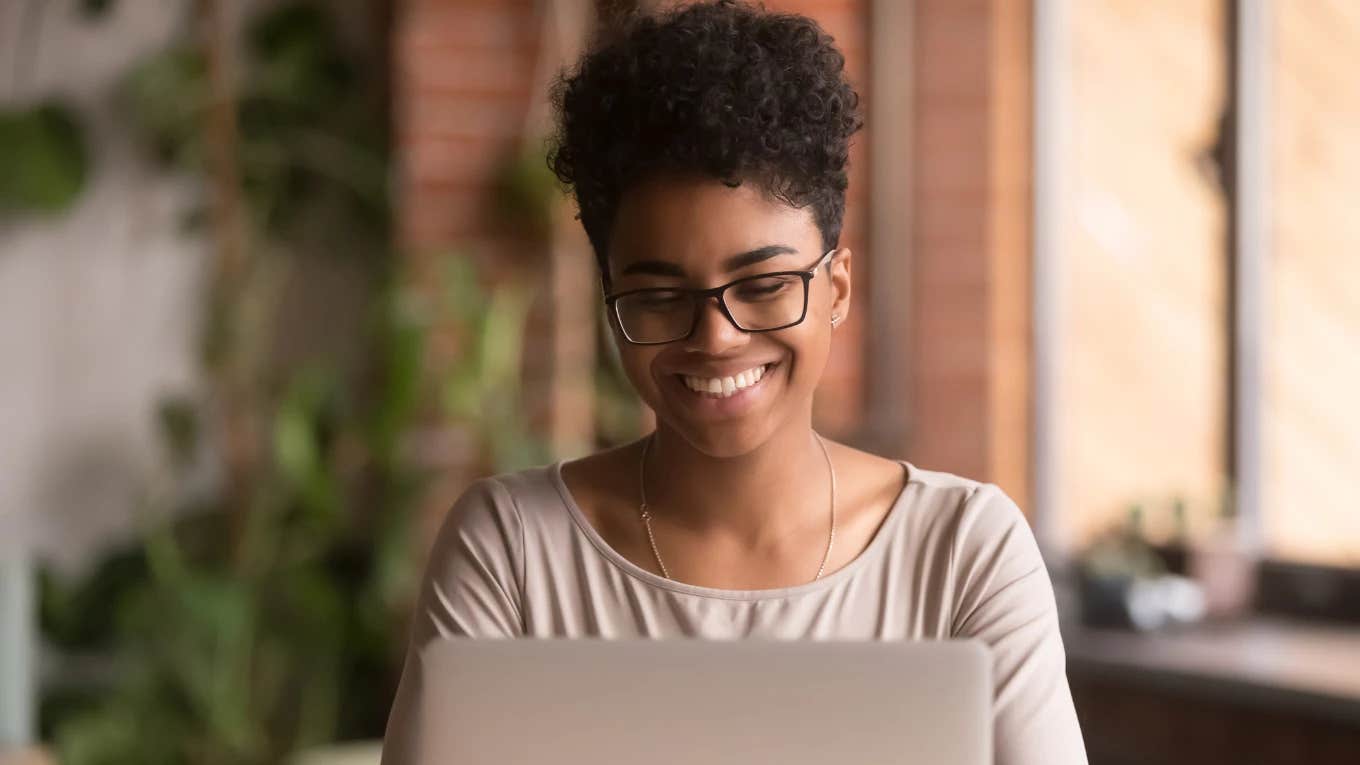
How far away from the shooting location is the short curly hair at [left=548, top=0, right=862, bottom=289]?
119 centimetres

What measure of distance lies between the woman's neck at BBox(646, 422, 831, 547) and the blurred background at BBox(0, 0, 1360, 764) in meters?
1.42

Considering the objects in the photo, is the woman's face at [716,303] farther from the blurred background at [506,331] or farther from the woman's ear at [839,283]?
the blurred background at [506,331]

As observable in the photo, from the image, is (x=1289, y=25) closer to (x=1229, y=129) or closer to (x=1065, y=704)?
(x=1229, y=129)

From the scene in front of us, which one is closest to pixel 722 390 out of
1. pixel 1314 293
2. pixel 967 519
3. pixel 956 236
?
pixel 967 519

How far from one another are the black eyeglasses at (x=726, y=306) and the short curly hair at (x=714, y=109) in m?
0.06

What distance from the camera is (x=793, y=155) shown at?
1.21m

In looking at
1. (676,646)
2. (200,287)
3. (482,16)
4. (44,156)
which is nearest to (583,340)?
(482,16)

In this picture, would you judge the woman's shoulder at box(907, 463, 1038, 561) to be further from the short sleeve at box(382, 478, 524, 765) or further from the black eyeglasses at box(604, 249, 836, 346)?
the short sleeve at box(382, 478, 524, 765)

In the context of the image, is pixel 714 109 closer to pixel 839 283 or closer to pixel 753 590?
pixel 839 283

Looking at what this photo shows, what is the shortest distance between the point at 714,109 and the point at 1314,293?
7.07ft

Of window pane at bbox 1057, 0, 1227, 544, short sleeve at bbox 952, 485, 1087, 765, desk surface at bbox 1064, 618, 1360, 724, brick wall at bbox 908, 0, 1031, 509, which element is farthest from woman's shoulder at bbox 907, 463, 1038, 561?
window pane at bbox 1057, 0, 1227, 544

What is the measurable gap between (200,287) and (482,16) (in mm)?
975

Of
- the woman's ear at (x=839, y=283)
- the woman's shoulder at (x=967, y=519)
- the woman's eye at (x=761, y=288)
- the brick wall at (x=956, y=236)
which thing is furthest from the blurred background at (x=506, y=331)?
the woman's eye at (x=761, y=288)

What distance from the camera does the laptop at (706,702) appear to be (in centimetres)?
90
